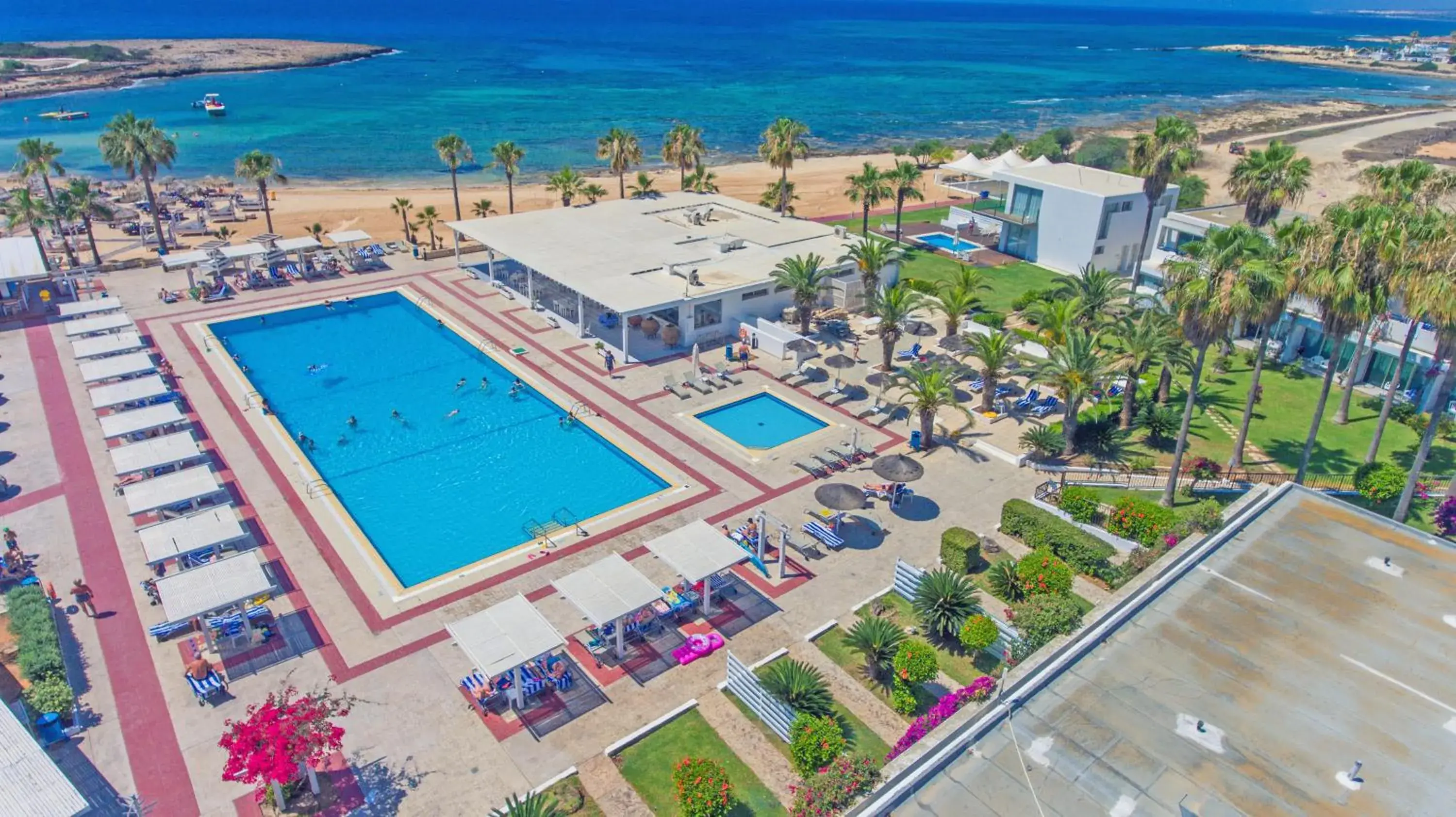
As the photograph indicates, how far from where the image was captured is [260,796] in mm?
19547

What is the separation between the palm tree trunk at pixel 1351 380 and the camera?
1272 inches

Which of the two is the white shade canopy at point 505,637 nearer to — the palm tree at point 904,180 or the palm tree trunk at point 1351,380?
the palm tree trunk at point 1351,380

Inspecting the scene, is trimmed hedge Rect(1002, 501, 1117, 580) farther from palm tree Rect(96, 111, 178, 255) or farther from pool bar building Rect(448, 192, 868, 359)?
palm tree Rect(96, 111, 178, 255)

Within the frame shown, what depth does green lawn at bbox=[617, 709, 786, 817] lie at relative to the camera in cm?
1969

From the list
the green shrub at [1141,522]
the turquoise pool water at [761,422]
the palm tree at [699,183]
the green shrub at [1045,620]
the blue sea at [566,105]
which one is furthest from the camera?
the blue sea at [566,105]

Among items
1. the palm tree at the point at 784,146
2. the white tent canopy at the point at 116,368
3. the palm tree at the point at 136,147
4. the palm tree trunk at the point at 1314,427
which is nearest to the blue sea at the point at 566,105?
the palm tree at the point at 136,147

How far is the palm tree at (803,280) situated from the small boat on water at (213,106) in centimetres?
11468

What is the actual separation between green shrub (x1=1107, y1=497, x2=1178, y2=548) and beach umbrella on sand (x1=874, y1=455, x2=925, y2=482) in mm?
7035

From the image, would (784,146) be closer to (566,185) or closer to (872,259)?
(566,185)

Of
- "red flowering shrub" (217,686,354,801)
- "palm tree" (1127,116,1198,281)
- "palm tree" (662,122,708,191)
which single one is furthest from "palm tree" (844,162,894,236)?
"red flowering shrub" (217,686,354,801)

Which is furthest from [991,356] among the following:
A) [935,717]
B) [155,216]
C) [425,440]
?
[155,216]

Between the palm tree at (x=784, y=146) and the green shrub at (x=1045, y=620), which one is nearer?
the green shrub at (x=1045, y=620)

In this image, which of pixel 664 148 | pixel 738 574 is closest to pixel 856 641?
pixel 738 574

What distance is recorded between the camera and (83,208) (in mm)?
52938
